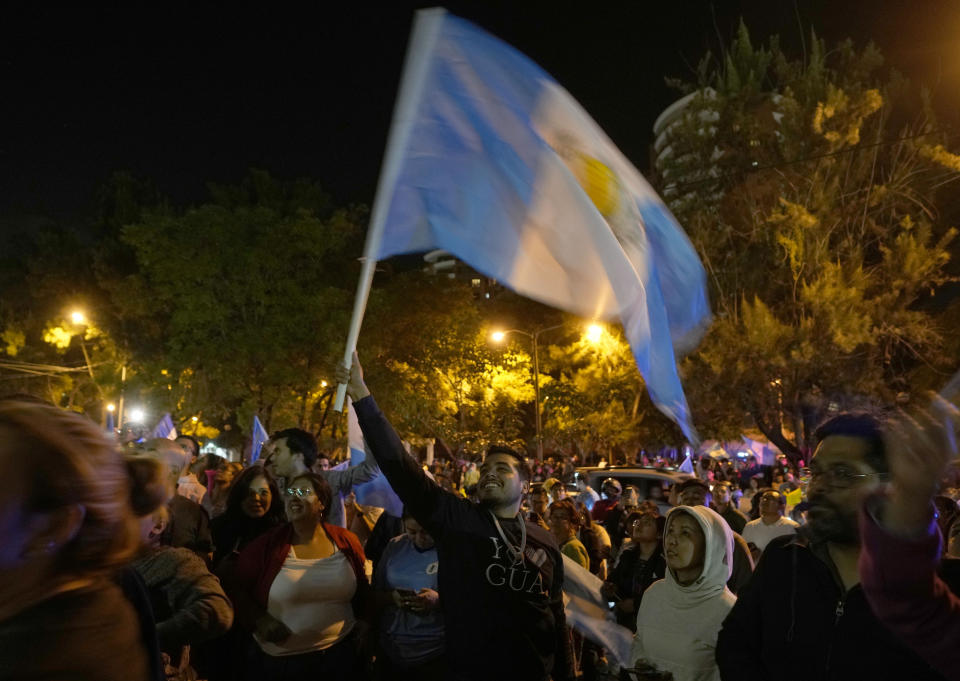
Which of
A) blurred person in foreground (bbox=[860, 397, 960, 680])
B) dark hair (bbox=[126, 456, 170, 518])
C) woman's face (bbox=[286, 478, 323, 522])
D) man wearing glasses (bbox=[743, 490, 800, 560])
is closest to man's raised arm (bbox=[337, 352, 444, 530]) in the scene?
woman's face (bbox=[286, 478, 323, 522])

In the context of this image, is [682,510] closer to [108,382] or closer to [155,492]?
[155,492]

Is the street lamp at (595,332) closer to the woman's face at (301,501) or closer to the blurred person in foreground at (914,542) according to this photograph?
the woman's face at (301,501)

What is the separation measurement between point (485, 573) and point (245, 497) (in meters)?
2.22

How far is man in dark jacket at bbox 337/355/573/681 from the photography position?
374 centimetres

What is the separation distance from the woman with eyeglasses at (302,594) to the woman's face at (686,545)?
1.86 metres

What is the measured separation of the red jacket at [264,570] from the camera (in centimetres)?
427

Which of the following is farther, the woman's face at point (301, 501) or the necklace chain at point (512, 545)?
the woman's face at point (301, 501)

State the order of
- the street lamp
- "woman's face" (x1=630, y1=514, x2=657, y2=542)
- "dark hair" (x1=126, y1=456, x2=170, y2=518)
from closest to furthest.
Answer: "dark hair" (x1=126, y1=456, x2=170, y2=518) < "woman's face" (x1=630, y1=514, x2=657, y2=542) < the street lamp

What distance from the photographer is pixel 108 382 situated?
31.1 meters

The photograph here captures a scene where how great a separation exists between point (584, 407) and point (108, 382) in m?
19.4

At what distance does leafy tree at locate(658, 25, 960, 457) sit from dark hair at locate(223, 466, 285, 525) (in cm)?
2101

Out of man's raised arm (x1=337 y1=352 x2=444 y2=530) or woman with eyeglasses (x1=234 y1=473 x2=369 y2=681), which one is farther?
woman with eyeglasses (x1=234 y1=473 x2=369 y2=681)

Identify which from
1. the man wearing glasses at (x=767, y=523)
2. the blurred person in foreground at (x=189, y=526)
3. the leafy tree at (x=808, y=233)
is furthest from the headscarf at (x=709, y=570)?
the leafy tree at (x=808, y=233)

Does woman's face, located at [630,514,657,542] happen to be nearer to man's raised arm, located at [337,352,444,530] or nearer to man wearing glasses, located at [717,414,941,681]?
man's raised arm, located at [337,352,444,530]
